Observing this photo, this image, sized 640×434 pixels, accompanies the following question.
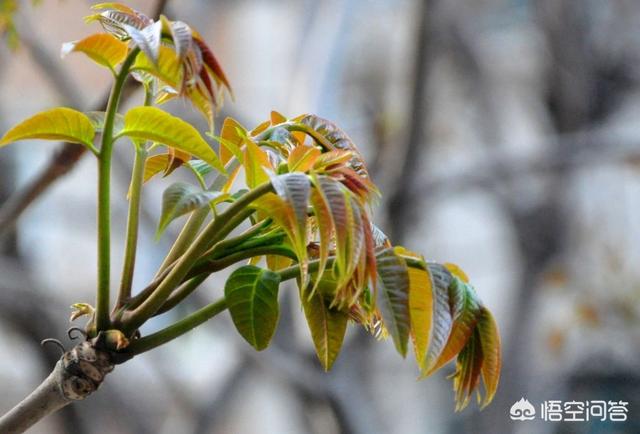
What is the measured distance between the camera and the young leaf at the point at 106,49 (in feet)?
1.56

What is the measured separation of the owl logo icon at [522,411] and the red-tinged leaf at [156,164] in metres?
1.60

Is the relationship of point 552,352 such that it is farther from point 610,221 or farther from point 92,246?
point 92,246

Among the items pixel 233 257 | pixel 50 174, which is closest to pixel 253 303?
pixel 233 257

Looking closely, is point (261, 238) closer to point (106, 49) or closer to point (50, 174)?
point (106, 49)

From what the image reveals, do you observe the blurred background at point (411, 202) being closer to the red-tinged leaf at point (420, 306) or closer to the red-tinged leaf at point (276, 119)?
the red-tinged leaf at point (276, 119)

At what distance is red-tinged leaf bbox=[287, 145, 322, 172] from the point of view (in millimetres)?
471

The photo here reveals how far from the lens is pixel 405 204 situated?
83.0 inches

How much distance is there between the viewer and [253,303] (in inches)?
19.2

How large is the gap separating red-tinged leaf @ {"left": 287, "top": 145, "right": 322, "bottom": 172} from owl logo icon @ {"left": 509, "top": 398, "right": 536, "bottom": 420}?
5.50 feet

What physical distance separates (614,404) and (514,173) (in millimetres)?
586

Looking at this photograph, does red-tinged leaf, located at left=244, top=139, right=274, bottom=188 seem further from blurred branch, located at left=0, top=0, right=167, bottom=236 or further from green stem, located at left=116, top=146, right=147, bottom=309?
→ blurred branch, located at left=0, top=0, right=167, bottom=236

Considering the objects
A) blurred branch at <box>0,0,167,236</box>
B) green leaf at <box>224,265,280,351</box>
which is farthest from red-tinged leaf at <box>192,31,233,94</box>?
blurred branch at <box>0,0,167,236</box>

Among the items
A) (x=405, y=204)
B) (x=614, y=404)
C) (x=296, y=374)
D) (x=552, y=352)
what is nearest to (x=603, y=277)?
(x=552, y=352)

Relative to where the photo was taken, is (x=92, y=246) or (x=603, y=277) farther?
(x=92, y=246)
